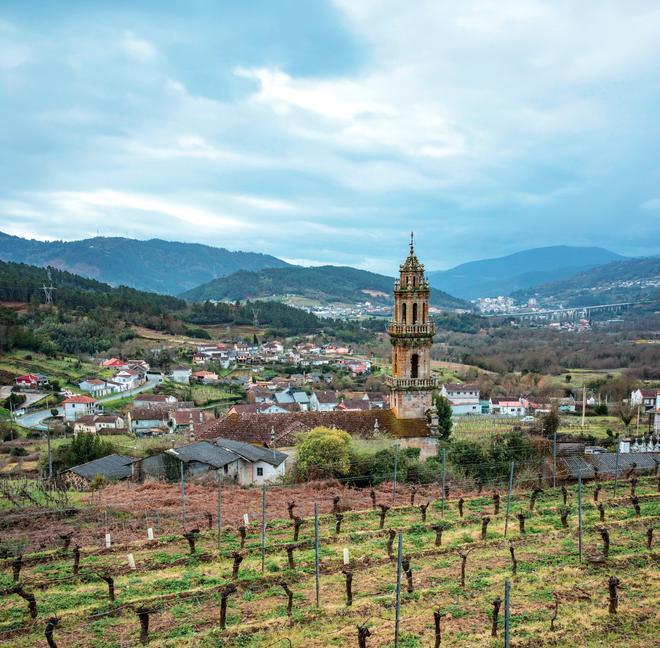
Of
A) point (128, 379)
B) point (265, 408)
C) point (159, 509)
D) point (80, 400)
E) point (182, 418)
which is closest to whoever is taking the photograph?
point (159, 509)

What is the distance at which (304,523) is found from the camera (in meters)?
18.8

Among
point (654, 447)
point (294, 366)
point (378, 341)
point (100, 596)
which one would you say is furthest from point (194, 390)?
point (378, 341)

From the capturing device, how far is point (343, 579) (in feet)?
46.1

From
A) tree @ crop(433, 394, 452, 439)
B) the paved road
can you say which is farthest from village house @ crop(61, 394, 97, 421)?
tree @ crop(433, 394, 452, 439)

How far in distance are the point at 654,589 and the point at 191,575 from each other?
32.9 ft

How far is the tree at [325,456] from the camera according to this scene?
990 inches

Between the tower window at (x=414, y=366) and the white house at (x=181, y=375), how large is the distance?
53.6 metres

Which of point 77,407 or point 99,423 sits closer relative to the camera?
point 99,423

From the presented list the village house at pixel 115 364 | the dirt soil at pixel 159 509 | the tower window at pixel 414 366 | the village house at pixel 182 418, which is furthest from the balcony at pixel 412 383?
the village house at pixel 115 364

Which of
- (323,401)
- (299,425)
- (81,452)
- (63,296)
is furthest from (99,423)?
(63,296)

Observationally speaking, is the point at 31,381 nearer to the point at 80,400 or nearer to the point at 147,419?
the point at 80,400

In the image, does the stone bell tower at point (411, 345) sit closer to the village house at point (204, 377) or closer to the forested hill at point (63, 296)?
the village house at point (204, 377)

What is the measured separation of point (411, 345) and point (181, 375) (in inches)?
2226

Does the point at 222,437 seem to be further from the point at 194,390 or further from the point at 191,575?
the point at 194,390
